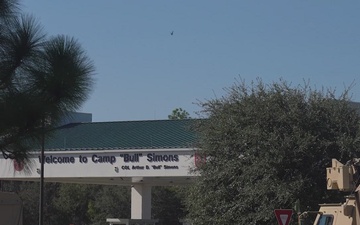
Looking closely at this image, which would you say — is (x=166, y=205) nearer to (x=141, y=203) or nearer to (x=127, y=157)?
(x=141, y=203)

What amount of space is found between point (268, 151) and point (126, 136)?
18691mm

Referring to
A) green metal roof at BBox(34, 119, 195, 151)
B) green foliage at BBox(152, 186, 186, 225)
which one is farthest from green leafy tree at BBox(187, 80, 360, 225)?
green foliage at BBox(152, 186, 186, 225)

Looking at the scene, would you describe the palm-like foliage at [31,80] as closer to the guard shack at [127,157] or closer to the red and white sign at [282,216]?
the red and white sign at [282,216]

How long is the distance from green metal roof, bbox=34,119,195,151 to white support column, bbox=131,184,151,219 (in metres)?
3.16

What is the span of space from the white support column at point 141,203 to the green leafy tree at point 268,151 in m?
16.0

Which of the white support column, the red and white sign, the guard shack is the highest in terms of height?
the guard shack

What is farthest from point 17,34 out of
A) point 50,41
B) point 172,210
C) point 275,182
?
point 172,210

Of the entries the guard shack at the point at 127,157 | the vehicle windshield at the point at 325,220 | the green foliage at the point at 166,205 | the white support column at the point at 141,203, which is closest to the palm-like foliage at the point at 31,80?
the vehicle windshield at the point at 325,220

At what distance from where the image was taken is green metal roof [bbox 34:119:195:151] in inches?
1693

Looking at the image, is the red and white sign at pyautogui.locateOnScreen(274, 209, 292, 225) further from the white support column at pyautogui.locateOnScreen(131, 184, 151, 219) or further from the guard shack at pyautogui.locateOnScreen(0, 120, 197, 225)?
the white support column at pyautogui.locateOnScreen(131, 184, 151, 219)

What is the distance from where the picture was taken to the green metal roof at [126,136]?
1693 inches

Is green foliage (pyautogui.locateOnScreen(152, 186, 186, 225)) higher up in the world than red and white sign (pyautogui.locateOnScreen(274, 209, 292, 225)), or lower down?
higher up

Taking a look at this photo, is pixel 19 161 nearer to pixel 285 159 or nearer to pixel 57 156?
pixel 285 159

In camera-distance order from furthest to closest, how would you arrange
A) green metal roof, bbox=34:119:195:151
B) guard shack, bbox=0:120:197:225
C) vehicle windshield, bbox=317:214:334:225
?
green metal roof, bbox=34:119:195:151 < guard shack, bbox=0:120:197:225 < vehicle windshield, bbox=317:214:334:225
